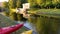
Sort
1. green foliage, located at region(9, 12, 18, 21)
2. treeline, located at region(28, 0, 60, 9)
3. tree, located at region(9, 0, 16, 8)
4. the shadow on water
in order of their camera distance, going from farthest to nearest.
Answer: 1. tree, located at region(9, 0, 16, 8)
2. treeline, located at region(28, 0, 60, 9)
3. green foliage, located at region(9, 12, 18, 21)
4. the shadow on water

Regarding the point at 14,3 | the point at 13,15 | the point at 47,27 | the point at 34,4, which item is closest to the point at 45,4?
the point at 34,4

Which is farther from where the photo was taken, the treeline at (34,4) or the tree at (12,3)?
the tree at (12,3)

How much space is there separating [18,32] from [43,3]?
7.99 m

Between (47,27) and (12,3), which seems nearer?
(47,27)

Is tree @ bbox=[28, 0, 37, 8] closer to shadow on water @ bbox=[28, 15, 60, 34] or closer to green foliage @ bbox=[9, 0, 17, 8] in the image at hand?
green foliage @ bbox=[9, 0, 17, 8]

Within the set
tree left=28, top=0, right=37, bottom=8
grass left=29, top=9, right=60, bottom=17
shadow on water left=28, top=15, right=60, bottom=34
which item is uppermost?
tree left=28, top=0, right=37, bottom=8

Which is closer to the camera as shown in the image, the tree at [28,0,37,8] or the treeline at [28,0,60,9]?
the treeline at [28,0,60,9]

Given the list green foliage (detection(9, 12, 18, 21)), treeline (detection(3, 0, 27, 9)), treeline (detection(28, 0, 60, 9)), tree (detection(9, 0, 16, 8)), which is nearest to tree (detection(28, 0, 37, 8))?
treeline (detection(28, 0, 60, 9))

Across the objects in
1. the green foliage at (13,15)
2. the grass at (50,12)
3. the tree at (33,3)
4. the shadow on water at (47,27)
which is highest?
the tree at (33,3)

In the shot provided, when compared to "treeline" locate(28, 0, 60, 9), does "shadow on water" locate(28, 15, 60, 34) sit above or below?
below

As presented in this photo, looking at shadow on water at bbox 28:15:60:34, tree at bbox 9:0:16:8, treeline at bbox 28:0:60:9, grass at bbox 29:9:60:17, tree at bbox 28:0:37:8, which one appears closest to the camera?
shadow on water at bbox 28:15:60:34

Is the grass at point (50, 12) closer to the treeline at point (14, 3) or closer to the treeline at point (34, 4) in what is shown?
the treeline at point (34, 4)

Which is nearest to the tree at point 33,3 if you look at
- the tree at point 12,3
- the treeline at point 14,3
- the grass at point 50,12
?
the treeline at point 14,3

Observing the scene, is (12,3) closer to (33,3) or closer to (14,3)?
(14,3)
